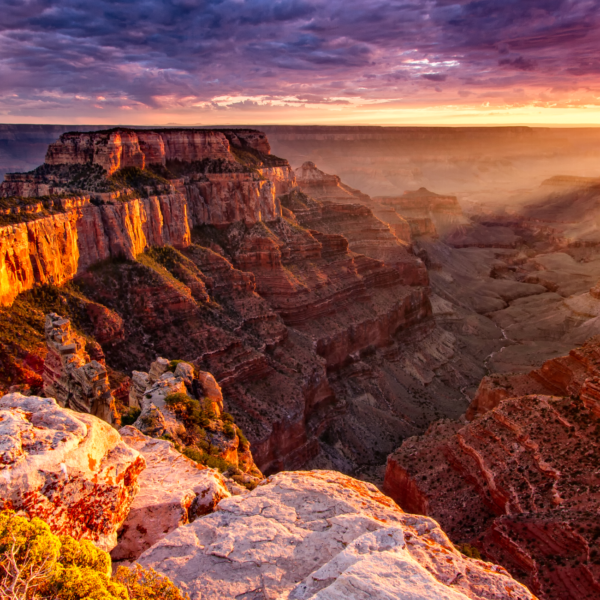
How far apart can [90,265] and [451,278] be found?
273 ft

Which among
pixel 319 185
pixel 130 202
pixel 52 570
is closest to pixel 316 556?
pixel 52 570

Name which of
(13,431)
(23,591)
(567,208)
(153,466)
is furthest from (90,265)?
(567,208)

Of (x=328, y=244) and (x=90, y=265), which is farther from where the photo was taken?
(x=328, y=244)

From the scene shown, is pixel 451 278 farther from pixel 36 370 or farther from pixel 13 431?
pixel 13 431

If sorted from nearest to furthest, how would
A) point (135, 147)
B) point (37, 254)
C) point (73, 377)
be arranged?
point (73, 377) < point (37, 254) < point (135, 147)

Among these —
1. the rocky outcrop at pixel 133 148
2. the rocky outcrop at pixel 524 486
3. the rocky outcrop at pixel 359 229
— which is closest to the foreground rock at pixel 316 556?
the rocky outcrop at pixel 524 486

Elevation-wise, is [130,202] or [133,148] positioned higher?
[133,148]

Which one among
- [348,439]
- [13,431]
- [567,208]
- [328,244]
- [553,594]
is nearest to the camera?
[13,431]

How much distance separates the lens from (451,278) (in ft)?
359

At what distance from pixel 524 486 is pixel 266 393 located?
24314 mm

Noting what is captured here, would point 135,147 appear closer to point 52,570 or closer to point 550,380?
point 550,380

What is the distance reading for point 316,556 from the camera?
14031mm

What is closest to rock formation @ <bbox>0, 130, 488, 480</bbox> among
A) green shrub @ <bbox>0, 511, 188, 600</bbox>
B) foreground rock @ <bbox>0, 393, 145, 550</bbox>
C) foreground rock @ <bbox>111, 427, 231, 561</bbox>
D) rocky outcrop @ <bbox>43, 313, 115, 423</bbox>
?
rocky outcrop @ <bbox>43, 313, 115, 423</bbox>

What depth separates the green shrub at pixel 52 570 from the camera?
384 inches
